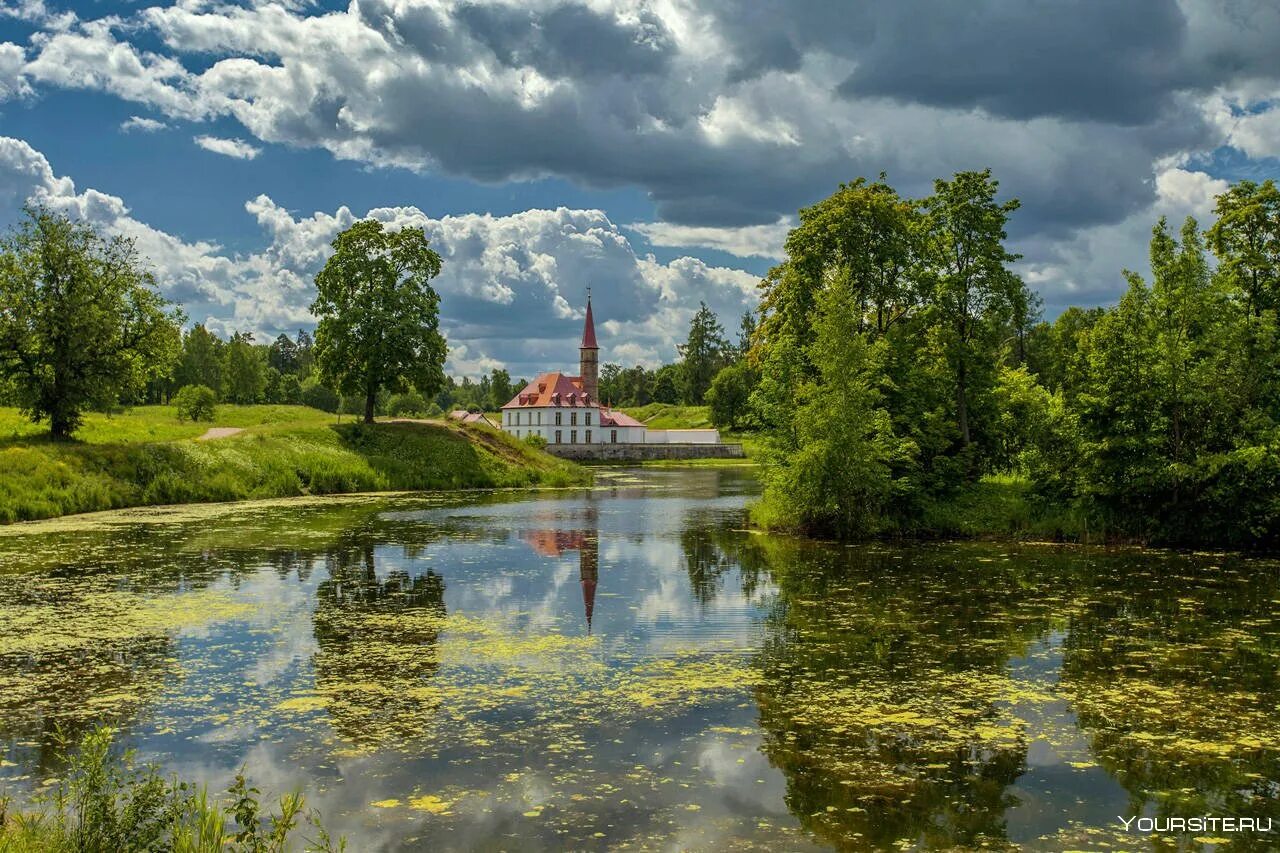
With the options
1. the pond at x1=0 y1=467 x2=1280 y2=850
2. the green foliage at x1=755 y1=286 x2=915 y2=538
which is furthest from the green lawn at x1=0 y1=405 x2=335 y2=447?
the green foliage at x1=755 y1=286 x2=915 y2=538

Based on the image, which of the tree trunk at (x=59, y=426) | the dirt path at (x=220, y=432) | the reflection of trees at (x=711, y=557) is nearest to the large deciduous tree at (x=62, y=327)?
the tree trunk at (x=59, y=426)

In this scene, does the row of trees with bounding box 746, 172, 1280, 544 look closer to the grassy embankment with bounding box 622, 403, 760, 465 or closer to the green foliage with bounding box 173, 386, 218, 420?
the green foliage with bounding box 173, 386, 218, 420

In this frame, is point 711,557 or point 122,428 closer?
point 711,557

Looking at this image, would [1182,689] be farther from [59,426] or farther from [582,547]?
[59,426]

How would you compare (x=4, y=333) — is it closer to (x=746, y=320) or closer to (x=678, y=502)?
(x=678, y=502)

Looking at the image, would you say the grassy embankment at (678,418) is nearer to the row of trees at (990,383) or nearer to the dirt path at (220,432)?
the dirt path at (220,432)

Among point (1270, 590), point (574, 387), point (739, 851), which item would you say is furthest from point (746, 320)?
point (739, 851)

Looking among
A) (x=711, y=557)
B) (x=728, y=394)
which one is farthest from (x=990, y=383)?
(x=728, y=394)

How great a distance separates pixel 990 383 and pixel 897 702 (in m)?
25.8

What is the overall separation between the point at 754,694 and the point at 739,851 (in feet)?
15.5

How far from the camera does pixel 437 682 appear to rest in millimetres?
13008

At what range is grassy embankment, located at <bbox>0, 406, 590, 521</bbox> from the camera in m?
34.3

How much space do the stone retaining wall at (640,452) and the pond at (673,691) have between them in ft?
279

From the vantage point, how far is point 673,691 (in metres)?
12.6
